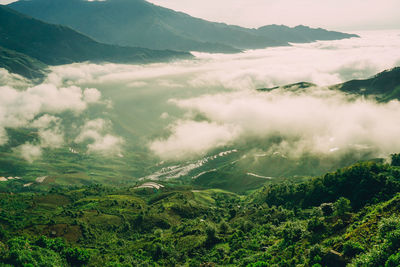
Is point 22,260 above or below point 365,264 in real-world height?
below

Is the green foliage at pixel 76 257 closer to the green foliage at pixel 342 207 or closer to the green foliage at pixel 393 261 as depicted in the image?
the green foliage at pixel 342 207

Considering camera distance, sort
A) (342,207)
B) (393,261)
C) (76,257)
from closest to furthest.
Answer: (393,261)
(342,207)
(76,257)

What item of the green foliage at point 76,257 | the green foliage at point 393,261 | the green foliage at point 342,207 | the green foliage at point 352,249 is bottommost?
the green foliage at point 76,257

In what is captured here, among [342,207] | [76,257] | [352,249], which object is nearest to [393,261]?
[352,249]

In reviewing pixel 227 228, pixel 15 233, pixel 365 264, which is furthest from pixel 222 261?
pixel 15 233

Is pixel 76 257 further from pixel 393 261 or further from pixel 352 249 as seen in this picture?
pixel 393 261

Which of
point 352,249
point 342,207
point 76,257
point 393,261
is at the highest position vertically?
point 393,261

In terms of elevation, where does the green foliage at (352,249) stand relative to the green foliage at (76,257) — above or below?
above

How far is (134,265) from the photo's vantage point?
144 meters

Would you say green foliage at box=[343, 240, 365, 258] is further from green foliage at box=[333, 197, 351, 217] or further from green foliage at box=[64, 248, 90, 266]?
green foliage at box=[64, 248, 90, 266]

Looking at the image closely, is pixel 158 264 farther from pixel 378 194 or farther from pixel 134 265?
pixel 378 194

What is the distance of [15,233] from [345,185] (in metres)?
206

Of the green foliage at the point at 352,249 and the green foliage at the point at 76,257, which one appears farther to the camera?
the green foliage at the point at 76,257

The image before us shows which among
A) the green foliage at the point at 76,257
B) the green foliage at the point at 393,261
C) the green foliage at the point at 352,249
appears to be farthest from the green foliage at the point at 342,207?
the green foliage at the point at 76,257
